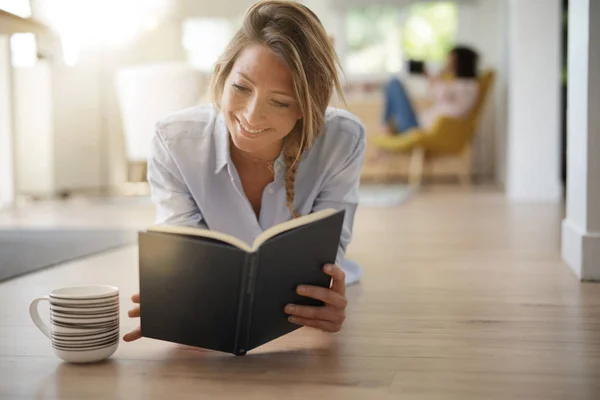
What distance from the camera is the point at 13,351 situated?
1358 millimetres

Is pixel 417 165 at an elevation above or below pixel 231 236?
below

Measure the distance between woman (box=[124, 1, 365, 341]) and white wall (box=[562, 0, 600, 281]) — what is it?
0.68 metres

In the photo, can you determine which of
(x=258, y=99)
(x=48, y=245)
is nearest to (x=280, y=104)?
(x=258, y=99)

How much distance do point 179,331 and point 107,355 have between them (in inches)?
5.0

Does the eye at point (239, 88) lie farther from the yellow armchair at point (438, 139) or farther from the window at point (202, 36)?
the window at point (202, 36)

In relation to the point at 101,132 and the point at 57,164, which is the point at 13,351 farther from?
the point at 101,132

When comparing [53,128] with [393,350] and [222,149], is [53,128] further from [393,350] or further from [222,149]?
[393,350]

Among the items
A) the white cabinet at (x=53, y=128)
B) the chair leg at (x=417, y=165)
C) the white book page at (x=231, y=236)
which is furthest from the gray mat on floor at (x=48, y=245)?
the chair leg at (x=417, y=165)

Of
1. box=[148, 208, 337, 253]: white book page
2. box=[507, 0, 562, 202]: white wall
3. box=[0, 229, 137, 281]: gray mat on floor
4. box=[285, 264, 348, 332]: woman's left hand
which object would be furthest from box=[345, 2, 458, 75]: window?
box=[148, 208, 337, 253]: white book page

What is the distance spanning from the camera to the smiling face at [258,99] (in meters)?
1.42

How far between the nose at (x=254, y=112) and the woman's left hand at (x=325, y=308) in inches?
12.1

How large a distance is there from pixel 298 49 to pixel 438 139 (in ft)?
16.1

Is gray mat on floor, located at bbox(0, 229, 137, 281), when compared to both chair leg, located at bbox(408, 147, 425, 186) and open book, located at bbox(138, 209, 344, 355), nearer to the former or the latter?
open book, located at bbox(138, 209, 344, 355)

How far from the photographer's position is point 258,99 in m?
1.41
